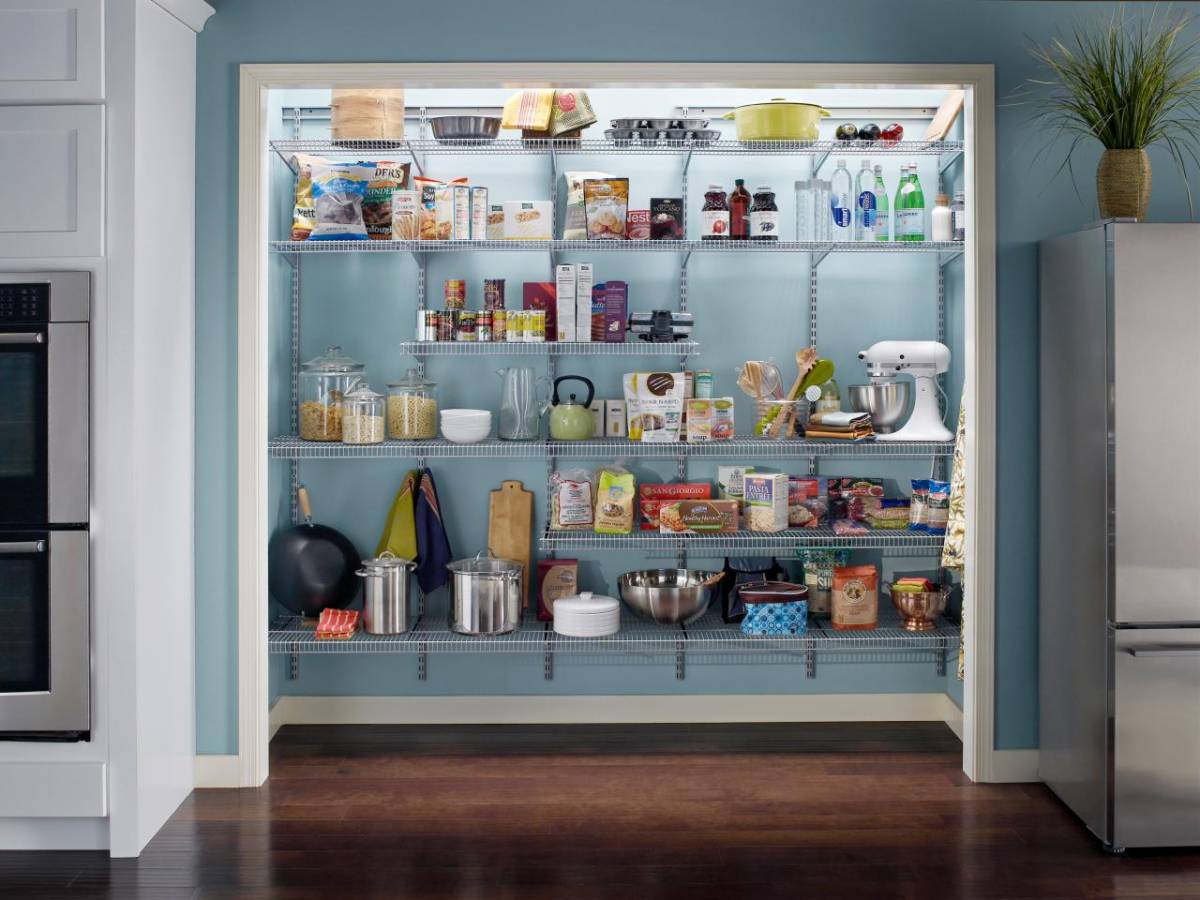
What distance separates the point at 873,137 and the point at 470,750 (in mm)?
2536

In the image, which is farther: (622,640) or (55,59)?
(622,640)

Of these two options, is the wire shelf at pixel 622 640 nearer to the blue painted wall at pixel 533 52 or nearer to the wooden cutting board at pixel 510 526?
the wooden cutting board at pixel 510 526

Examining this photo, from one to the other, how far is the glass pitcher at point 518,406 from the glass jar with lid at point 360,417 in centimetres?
45

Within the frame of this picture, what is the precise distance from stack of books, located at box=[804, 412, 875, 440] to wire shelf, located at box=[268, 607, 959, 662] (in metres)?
0.69

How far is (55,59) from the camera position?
2.78m

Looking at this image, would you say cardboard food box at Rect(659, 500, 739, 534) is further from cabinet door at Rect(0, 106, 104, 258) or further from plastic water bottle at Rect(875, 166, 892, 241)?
cabinet door at Rect(0, 106, 104, 258)

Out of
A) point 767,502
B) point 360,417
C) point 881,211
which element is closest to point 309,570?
point 360,417

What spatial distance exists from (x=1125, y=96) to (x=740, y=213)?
1.22 metres

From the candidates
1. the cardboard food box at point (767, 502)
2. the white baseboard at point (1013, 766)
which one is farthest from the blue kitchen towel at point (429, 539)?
the white baseboard at point (1013, 766)

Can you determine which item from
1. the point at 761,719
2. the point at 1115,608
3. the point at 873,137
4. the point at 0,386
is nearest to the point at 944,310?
the point at 873,137

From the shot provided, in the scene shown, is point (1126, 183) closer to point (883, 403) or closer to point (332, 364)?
point (883, 403)

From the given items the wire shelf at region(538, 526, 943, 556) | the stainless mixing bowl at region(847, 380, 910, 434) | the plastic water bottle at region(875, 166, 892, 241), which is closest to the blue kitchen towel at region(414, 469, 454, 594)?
the wire shelf at region(538, 526, 943, 556)

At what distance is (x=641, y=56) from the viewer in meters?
3.27

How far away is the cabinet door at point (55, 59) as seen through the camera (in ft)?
9.11
